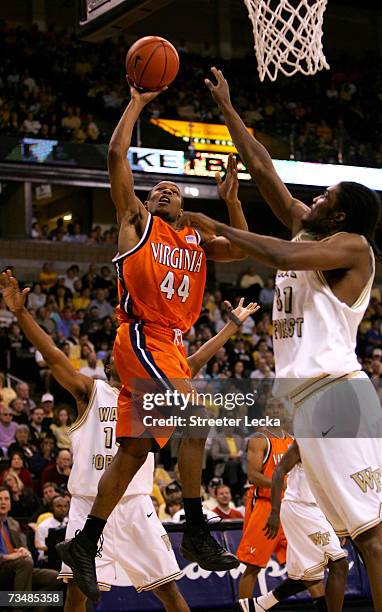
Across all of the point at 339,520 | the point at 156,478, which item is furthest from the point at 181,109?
the point at 339,520

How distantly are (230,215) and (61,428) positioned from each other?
290 inches

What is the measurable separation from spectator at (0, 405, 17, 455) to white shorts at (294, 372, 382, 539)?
25.3 ft

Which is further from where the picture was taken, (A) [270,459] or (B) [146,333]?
(A) [270,459]

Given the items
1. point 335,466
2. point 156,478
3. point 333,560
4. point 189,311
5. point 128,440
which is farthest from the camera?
point 156,478

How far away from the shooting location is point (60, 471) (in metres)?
10.5

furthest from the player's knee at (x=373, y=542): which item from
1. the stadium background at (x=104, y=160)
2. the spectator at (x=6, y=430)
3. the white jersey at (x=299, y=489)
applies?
the spectator at (x=6, y=430)

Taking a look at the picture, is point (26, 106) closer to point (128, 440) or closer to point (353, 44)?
point (353, 44)

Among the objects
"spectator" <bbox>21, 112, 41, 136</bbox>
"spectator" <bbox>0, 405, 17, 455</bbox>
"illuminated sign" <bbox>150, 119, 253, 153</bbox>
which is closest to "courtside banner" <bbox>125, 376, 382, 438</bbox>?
"spectator" <bbox>0, 405, 17, 455</bbox>

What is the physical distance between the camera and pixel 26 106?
57.6 ft

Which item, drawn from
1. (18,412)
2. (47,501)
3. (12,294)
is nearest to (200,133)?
(18,412)

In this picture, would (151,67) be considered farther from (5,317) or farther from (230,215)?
(5,317)

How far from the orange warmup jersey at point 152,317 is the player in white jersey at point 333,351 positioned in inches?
25.3

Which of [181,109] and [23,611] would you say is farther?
[181,109]

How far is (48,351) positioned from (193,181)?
11.0 m
